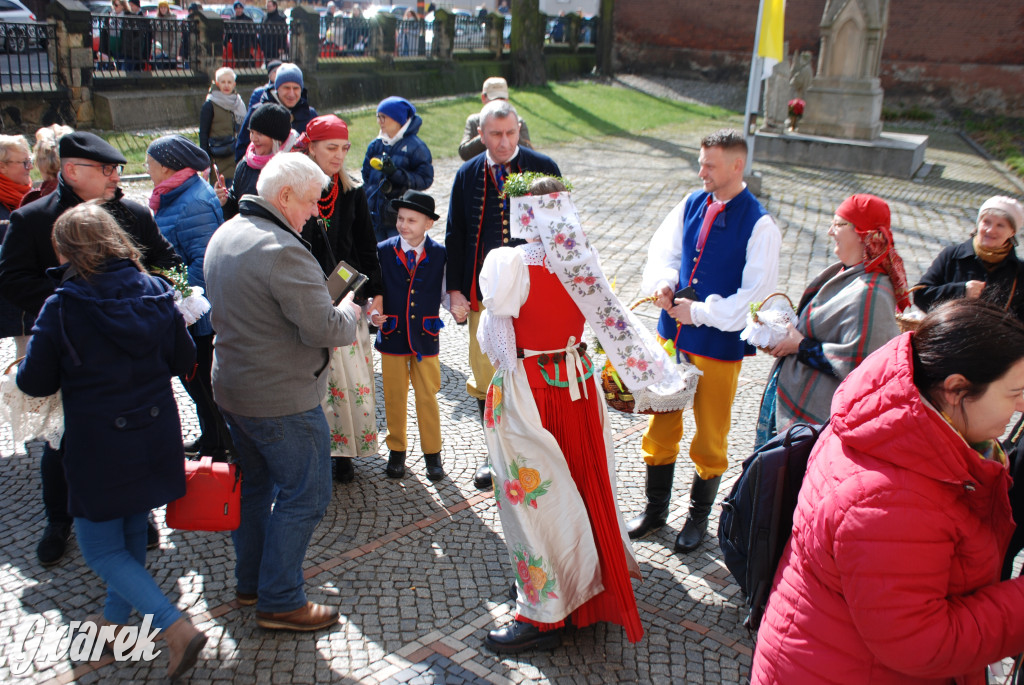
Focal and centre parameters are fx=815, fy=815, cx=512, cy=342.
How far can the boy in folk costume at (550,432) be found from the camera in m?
3.26

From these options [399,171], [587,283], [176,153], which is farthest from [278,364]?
[399,171]

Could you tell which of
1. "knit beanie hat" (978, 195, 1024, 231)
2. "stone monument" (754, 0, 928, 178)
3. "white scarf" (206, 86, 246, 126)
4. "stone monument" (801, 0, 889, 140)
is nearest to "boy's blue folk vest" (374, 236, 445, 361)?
"knit beanie hat" (978, 195, 1024, 231)

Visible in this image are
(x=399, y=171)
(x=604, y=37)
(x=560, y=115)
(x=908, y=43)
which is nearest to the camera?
(x=399, y=171)

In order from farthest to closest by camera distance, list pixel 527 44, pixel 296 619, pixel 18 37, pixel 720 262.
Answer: pixel 527 44, pixel 18 37, pixel 720 262, pixel 296 619

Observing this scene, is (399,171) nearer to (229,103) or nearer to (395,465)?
(395,465)

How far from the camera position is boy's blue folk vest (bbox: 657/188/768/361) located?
387cm

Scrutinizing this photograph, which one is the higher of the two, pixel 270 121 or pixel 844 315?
pixel 270 121

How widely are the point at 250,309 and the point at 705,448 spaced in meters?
2.32

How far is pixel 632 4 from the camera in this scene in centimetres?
3225

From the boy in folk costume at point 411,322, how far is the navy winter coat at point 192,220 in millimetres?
957

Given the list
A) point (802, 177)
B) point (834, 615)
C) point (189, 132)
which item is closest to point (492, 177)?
point (834, 615)

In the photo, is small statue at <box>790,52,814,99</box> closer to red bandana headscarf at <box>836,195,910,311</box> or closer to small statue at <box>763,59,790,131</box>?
small statue at <box>763,59,790,131</box>

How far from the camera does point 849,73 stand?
16922mm

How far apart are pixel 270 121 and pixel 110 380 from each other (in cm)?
237
